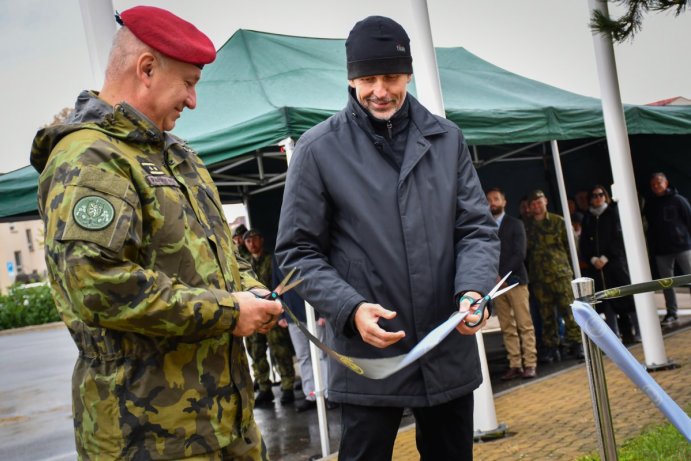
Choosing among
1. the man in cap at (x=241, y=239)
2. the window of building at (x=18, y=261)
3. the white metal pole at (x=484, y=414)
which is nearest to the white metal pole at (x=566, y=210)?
the man in cap at (x=241, y=239)

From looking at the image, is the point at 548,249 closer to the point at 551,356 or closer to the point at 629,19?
the point at 551,356

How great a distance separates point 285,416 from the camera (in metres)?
8.79

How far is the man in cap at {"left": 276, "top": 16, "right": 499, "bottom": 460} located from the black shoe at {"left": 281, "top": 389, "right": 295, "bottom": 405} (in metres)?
6.71

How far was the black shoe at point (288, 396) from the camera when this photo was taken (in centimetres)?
959

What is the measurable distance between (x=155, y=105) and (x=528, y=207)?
9.09 m

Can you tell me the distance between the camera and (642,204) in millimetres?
12438

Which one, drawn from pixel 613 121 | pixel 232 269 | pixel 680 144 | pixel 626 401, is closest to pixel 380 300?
pixel 232 269

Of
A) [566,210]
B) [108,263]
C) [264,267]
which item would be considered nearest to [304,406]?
[264,267]

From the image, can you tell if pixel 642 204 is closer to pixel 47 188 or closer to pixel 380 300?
pixel 380 300

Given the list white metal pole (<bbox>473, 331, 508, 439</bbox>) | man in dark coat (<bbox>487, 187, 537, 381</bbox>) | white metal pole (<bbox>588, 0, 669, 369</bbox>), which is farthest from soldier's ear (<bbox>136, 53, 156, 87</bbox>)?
man in dark coat (<bbox>487, 187, 537, 381</bbox>)

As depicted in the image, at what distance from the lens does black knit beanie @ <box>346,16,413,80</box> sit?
2.93m

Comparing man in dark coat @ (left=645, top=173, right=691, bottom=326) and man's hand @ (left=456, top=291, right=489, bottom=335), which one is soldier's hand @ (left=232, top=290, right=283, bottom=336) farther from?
man in dark coat @ (left=645, top=173, right=691, bottom=326)

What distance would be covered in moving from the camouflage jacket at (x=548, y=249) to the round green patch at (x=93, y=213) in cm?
905

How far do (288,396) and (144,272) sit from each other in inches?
303
